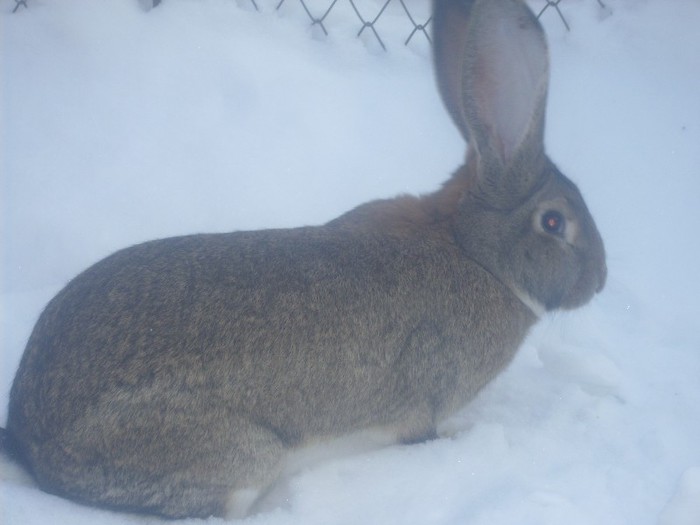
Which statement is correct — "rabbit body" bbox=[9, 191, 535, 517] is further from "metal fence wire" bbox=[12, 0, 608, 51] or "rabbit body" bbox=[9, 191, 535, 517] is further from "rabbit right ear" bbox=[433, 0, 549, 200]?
"metal fence wire" bbox=[12, 0, 608, 51]

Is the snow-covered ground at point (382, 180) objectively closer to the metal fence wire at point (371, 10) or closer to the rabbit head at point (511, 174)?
the metal fence wire at point (371, 10)

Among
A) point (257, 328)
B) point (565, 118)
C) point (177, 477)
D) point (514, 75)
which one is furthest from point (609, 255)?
point (177, 477)

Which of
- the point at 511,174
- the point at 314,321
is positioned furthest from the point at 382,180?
the point at 314,321

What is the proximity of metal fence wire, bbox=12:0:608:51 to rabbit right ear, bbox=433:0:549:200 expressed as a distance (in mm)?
2468

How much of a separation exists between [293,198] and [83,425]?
2.46 metres

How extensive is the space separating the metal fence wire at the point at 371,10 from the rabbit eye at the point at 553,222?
2680 mm

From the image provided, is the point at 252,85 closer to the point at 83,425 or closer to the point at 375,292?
the point at 375,292

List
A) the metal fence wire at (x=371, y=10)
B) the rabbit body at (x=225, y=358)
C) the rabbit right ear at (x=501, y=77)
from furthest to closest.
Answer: the metal fence wire at (x=371, y=10) < the rabbit right ear at (x=501, y=77) < the rabbit body at (x=225, y=358)

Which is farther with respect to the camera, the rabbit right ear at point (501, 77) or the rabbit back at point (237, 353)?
the rabbit right ear at point (501, 77)

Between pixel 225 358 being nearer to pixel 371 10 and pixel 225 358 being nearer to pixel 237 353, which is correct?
pixel 237 353

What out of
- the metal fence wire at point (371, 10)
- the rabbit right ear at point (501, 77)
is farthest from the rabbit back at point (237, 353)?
the metal fence wire at point (371, 10)

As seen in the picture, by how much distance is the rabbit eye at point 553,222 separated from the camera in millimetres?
3930

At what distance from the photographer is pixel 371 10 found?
22.2ft

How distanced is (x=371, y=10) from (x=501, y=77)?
3.33 meters
